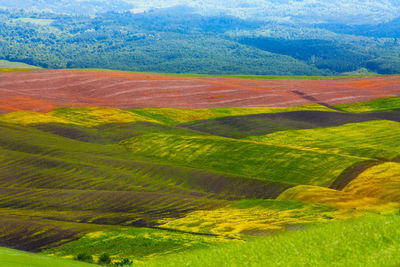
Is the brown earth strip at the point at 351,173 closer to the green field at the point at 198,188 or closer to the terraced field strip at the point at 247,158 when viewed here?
the green field at the point at 198,188

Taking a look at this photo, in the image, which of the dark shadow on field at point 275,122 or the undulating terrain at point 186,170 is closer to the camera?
the undulating terrain at point 186,170

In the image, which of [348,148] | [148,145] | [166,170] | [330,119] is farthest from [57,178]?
[330,119]

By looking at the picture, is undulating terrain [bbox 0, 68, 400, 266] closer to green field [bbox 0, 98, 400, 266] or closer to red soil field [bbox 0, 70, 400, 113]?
green field [bbox 0, 98, 400, 266]

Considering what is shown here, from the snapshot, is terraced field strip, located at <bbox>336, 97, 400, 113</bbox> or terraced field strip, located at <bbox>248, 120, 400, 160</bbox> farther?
terraced field strip, located at <bbox>336, 97, 400, 113</bbox>

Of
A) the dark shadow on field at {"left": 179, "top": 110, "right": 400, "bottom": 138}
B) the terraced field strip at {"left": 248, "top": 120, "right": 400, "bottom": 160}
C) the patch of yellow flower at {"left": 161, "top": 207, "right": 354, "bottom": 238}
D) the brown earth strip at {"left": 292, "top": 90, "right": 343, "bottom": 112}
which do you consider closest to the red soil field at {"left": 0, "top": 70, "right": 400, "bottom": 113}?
the brown earth strip at {"left": 292, "top": 90, "right": 343, "bottom": 112}

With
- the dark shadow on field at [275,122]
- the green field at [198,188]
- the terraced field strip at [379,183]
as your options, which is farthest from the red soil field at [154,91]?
A: the terraced field strip at [379,183]
